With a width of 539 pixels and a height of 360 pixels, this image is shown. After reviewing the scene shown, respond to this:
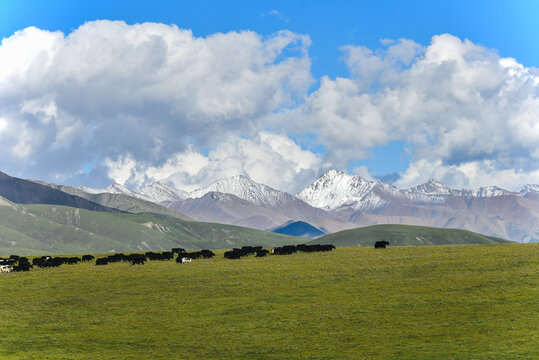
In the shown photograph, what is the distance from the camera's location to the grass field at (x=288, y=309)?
47469 millimetres

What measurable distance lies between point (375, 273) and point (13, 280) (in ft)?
166

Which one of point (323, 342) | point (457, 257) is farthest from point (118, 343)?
point (457, 257)

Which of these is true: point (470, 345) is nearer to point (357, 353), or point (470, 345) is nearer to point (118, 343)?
point (357, 353)

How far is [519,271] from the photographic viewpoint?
70500 millimetres

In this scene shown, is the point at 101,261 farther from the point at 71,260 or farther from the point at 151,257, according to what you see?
the point at 151,257

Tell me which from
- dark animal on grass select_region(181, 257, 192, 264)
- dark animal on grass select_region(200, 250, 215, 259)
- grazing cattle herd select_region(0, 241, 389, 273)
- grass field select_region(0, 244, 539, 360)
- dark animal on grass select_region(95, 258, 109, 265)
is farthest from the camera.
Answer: dark animal on grass select_region(200, 250, 215, 259)

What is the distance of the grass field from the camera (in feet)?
156

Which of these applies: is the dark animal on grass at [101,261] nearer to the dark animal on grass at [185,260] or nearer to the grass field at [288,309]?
the grass field at [288,309]

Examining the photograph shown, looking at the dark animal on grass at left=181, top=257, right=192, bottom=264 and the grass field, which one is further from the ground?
the dark animal on grass at left=181, top=257, right=192, bottom=264

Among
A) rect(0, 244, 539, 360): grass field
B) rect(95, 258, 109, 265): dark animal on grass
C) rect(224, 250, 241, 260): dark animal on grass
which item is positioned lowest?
rect(0, 244, 539, 360): grass field

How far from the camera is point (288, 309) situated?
60375mm

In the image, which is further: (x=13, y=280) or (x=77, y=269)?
(x=77, y=269)

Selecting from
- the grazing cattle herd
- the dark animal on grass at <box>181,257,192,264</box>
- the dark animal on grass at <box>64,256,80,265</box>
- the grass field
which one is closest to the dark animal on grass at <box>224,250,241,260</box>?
the grazing cattle herd

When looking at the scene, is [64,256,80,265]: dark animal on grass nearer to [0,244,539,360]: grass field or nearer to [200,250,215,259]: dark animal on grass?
[0,244,539,360]: grass field
